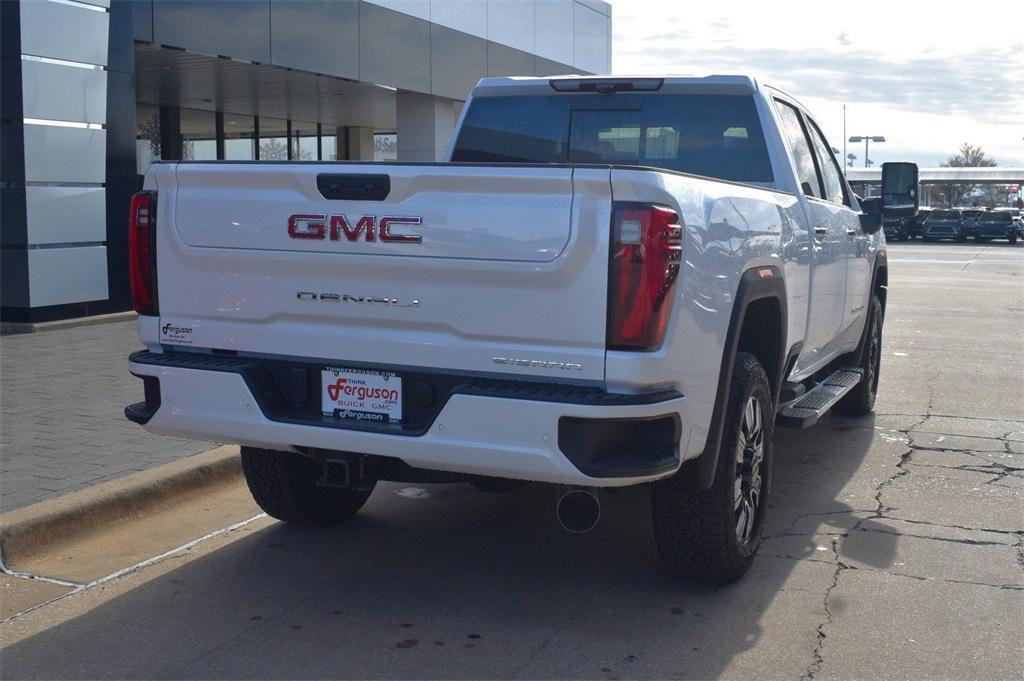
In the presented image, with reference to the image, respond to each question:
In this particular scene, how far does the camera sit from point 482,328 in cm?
418

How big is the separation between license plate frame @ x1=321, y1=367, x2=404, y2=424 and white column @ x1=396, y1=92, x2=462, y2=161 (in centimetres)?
1702

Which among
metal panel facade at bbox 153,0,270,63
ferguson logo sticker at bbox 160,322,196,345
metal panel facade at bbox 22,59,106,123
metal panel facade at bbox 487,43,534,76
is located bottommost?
A: ferguson logo sticker at bbox 160,322,196,345

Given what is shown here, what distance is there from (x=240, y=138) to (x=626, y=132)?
2068cm

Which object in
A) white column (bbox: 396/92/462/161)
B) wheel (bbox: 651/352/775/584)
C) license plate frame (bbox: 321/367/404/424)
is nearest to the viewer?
license plate frame (bbox: 321/367/404/424)

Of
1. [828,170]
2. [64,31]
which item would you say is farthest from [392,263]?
[64,31]

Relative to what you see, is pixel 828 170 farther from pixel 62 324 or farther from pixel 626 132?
pixel 62 324

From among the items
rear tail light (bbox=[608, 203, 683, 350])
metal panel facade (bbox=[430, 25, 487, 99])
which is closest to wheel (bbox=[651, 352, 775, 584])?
rear tail light (bbox=[608, 203, 683, 350])

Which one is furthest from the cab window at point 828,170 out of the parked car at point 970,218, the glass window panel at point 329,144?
the parked car at point 970,218

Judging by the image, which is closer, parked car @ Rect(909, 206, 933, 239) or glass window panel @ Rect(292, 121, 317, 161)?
glass window panel @ Rect(292, 121, 317, 161)

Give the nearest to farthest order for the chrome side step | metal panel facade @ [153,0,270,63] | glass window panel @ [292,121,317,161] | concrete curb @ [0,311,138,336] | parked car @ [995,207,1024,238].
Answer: the chrome side step
concrete curb @ [0,311,138,336]
metal panel facade @ [153,0,270,63]
glass window panel @ [292,121,317,161]
parked car @ [995,207,1024,238]

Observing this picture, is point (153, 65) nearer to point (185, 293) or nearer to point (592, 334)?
point (185, 293)

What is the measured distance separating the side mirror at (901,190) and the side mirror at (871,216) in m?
0.05

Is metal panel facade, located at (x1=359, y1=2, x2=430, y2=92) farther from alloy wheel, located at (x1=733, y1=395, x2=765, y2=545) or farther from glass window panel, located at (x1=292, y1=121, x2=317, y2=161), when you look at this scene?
alloy wheel, located at (x1=733, y1=395, x2=765, y2=545)

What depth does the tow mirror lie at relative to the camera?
309 inches
